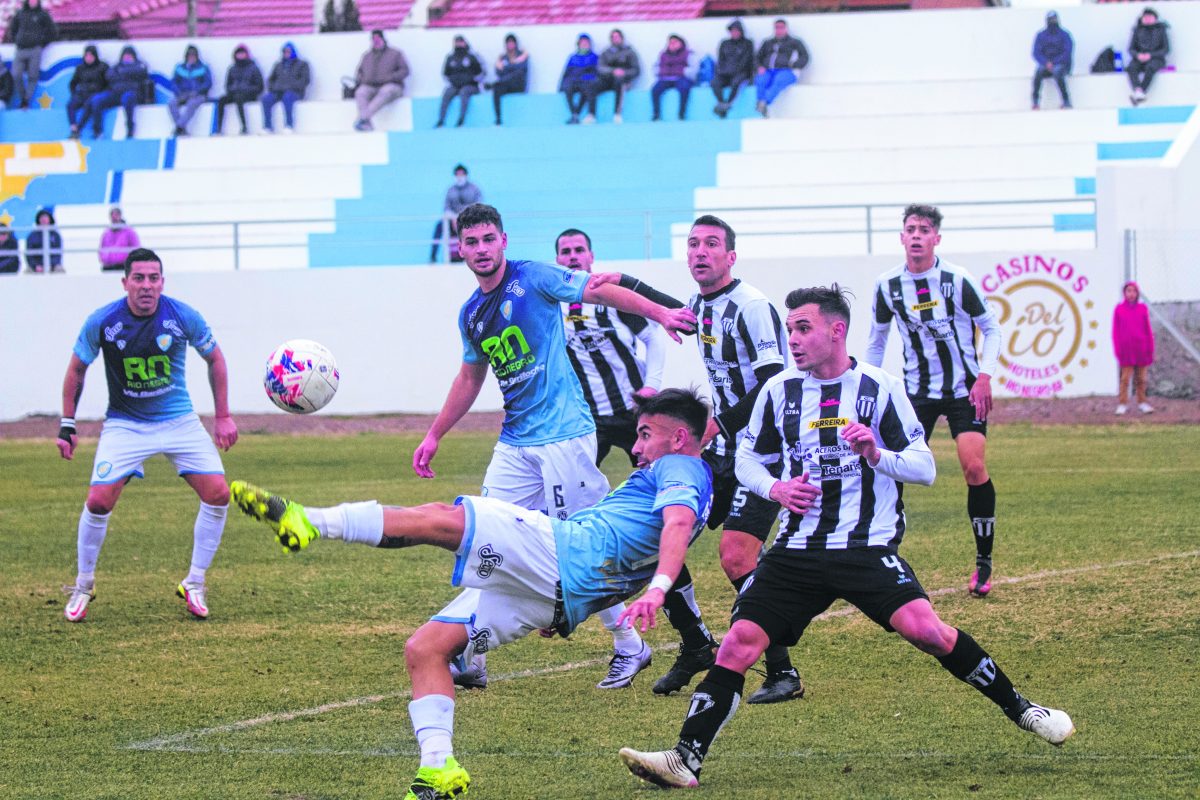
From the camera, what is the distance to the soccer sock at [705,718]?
5.60m

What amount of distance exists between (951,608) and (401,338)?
16.4 metres

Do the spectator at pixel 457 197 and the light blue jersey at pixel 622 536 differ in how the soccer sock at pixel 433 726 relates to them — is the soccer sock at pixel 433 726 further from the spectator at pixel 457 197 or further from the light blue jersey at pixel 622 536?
the spectator at pixel 457 197

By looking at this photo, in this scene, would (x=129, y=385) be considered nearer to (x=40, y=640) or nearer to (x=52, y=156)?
(x=40, y=640)

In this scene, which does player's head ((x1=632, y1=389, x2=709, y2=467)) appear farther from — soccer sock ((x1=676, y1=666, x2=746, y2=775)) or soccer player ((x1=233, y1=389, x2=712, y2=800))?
soccer sock ((x1=676, y1=666, x2=746, y2=775))

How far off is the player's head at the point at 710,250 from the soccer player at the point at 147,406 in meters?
3.70

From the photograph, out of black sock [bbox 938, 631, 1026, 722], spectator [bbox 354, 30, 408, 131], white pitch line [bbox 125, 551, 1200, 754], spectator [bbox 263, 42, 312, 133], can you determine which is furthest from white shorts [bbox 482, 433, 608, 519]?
spectator [bbox 263, 42, 312, 133]

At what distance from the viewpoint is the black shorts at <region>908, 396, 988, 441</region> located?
376 inches

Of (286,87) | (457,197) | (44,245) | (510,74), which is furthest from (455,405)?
(286,87)

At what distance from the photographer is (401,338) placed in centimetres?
2425

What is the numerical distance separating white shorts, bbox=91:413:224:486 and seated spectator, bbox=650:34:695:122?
21178mm

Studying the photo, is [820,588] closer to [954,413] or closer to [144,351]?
[954,413]

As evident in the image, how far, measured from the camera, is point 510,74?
1190 inches

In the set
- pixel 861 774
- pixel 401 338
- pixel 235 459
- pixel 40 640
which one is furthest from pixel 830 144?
pixel 861 774

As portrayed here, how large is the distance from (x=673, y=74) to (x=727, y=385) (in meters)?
23.0
